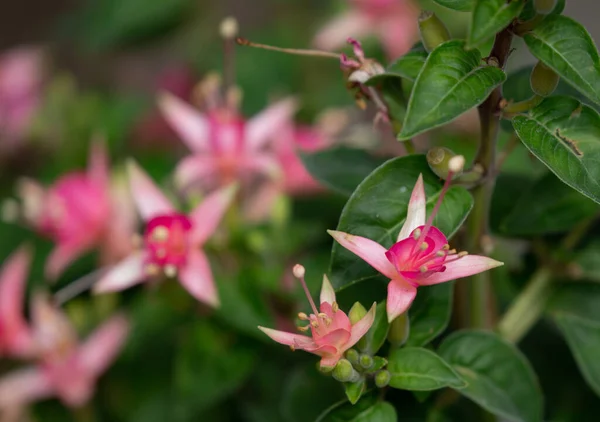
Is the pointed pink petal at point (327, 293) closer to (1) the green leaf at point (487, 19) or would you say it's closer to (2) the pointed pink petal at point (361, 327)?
(2) the pointed pink petal at point (361, 327)

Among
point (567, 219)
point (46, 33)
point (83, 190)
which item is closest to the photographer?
point (567, 219)

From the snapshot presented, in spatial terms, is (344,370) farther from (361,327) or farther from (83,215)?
(83,215)

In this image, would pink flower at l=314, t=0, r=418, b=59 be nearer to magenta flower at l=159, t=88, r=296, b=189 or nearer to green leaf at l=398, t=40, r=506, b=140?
magenta flower at l=159, t=88, r=296, b=189

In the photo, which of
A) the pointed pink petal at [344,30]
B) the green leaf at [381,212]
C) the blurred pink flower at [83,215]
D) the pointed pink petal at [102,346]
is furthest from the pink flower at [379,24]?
the green leaf at [381,212]

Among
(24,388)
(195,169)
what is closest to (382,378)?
(195,169)

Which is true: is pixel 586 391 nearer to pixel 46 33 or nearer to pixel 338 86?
pixel 338 86

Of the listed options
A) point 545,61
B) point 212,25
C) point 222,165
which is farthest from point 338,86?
point 545,61

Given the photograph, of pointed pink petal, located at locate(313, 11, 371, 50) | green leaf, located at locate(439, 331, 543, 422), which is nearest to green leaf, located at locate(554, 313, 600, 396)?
green leaf, located at locate(439, 331, 543, 422)
